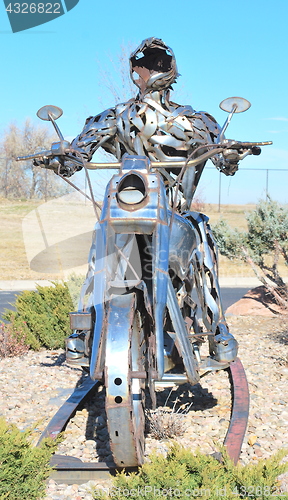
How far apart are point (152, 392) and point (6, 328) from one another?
4.59m

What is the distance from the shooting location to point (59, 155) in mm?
4395

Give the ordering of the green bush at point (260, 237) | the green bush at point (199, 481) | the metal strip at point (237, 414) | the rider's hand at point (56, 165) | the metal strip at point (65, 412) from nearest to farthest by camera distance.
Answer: the green bush at point (199, 481), the metal strip at point (237, 414), the metal strip at point (65, 412), the rider's hand at point (56, 165), the green bush at point (260, 237)

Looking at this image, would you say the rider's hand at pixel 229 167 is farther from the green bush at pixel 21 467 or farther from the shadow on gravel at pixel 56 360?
the shadow on gravel at pixel 56 360

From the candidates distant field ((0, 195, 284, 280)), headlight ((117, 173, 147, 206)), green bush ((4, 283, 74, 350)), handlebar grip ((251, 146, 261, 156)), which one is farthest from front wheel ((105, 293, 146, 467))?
distant field ((0, 195, 284, 280))

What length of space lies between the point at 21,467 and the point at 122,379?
33.1 inches

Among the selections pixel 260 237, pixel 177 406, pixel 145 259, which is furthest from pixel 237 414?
pixel 260 237

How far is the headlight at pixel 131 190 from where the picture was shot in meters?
3.46

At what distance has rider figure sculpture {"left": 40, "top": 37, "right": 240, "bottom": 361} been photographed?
4.68 meters

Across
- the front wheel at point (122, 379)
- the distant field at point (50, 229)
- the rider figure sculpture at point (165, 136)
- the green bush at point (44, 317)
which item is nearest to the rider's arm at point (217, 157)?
the rider figure sculpture at point (165, 136)

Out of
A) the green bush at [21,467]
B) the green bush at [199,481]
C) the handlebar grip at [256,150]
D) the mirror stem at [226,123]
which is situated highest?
the mirror stem at [226,123]

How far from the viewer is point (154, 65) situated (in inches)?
196

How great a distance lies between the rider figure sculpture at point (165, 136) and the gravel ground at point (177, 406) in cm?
80

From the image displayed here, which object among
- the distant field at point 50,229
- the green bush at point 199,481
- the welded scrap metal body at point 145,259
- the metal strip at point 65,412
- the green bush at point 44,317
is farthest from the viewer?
the distant field at point 50,229

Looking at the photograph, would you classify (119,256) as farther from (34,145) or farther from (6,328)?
→ (34,145)
